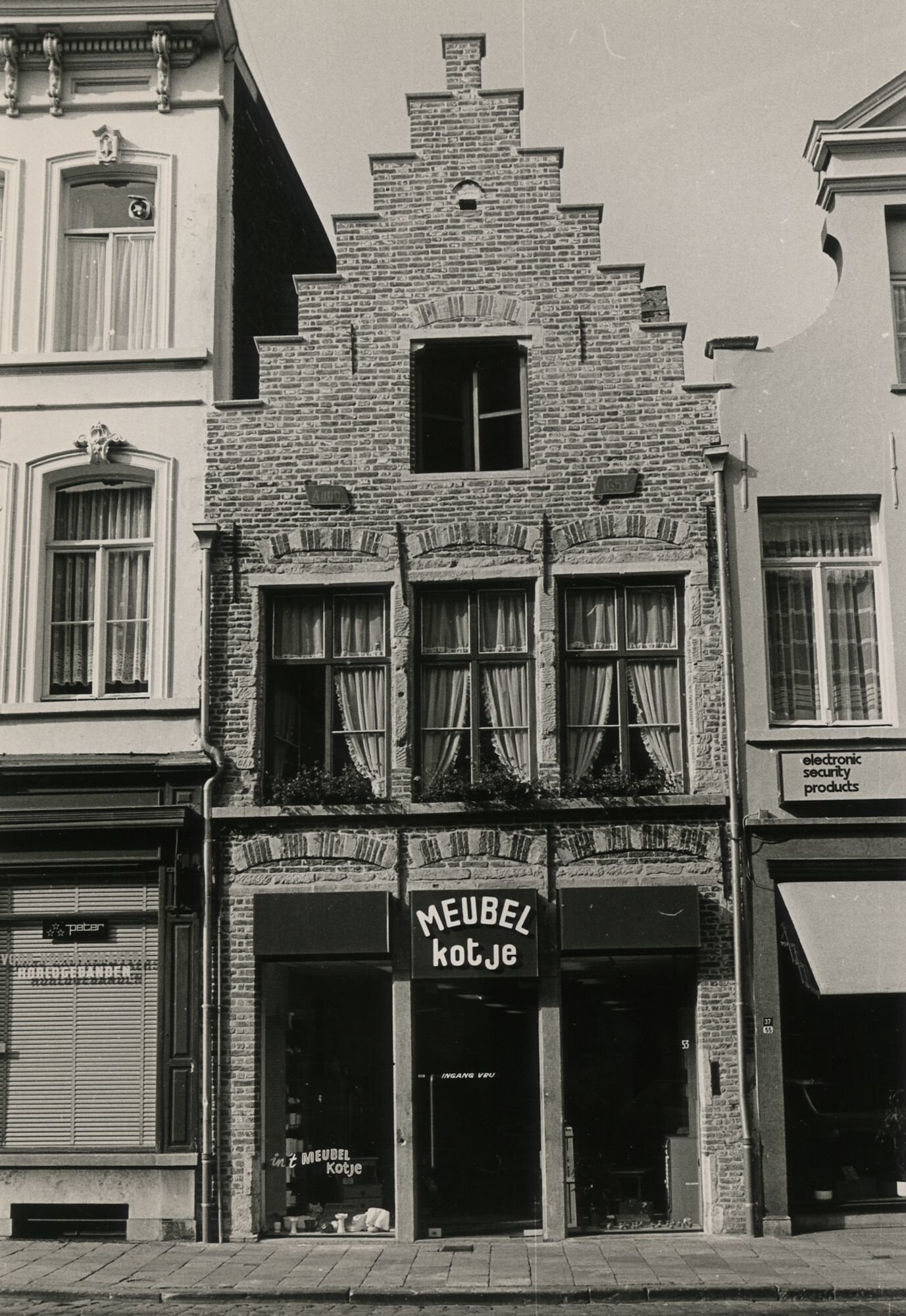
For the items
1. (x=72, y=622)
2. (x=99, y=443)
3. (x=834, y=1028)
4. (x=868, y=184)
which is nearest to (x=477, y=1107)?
(x=834, y=1028)

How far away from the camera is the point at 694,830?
15336 millimetres

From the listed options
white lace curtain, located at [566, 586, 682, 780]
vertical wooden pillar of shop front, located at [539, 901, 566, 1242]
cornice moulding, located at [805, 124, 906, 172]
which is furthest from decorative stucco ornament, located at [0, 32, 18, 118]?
vertical wooden pillar of shop front, located at [539, 901, 566, 1242]

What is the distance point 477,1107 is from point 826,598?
6.43 meters

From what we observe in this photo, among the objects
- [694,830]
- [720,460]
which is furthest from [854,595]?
[694,830]

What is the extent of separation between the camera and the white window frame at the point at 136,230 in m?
16.7

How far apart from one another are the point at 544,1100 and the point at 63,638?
7.07 m

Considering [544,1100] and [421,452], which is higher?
[421,452]

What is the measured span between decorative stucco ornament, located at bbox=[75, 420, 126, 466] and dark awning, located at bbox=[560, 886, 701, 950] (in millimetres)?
6963

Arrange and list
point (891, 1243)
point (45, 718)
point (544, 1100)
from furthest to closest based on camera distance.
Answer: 1. point (45, 718)
2. point (544, 1100)
3. point (891, 1243)

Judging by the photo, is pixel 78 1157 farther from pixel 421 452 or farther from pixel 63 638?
pixel 421 452

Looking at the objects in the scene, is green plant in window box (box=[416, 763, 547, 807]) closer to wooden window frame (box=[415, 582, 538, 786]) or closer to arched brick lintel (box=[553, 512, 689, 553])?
wooden window frame (box=[415, 582, 538, 786])

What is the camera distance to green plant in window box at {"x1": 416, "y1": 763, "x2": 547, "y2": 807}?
15.4m

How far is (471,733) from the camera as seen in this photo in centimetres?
1582

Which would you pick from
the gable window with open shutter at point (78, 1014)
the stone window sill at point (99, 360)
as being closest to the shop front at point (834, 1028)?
the gable window with open shutter at point (78, 1014)
